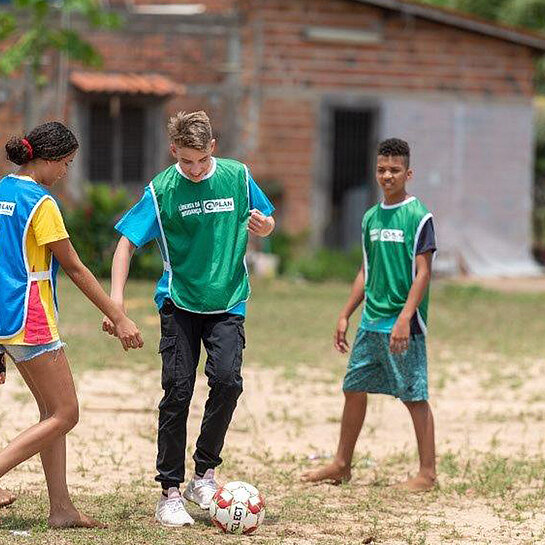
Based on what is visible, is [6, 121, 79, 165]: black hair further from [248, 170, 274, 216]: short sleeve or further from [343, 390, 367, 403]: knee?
[343, 390, 367, 403]: knee

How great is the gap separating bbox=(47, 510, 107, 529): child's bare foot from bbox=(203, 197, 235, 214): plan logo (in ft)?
4.73

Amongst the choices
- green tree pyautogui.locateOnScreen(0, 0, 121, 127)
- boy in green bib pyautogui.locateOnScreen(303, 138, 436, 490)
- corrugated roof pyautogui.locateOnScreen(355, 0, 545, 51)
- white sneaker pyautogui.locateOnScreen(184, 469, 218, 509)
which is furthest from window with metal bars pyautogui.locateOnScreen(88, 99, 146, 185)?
white sneaker pyautogui.locateOnScreen(184, 469, 218, 509)

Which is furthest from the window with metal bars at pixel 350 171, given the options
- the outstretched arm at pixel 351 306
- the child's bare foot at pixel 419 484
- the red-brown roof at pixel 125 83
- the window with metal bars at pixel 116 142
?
the child's bare foot at pixel 419 484

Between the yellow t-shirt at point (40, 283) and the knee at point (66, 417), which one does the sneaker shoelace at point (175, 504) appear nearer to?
the knee at point (66, 417)

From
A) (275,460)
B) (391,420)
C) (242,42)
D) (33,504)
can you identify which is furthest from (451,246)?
(33,504)

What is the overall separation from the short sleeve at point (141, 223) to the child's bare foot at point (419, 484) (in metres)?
1.96

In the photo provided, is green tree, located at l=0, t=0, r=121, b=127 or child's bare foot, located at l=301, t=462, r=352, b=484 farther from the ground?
green tree, located at l=0, t=0, r=121, b=127

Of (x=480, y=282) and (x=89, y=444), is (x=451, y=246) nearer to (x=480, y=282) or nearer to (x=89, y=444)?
(x=480, y=282)

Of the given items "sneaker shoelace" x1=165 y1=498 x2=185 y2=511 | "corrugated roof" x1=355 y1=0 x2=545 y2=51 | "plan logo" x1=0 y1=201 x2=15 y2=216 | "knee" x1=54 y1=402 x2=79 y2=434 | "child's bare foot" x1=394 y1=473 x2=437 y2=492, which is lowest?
"child's bare foot" x1=394 y1=473 x2=437 y2=492

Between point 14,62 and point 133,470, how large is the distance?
12176mm

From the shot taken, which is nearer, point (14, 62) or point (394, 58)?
point (14, 62)

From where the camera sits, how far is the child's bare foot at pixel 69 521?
5559 millimetres

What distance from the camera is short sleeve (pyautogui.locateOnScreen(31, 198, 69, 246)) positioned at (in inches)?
211

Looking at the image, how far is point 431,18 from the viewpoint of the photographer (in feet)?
68.9
